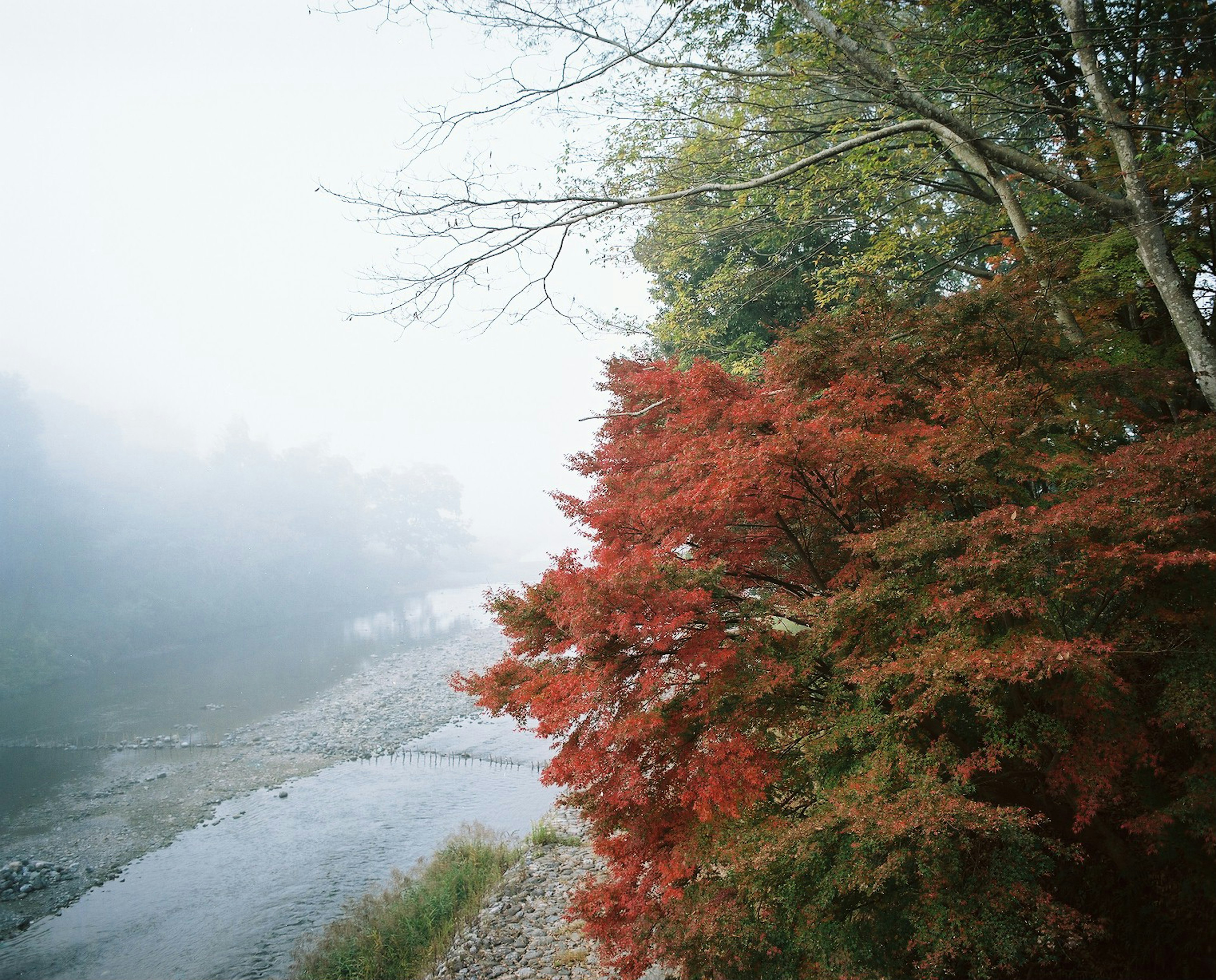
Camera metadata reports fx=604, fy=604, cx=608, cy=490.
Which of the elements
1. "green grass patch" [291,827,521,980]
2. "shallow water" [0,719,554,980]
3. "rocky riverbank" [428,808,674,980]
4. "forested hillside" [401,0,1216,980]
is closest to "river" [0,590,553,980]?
"shallow water" [0,719,554,980]

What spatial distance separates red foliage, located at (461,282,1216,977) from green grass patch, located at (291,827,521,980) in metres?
3.80

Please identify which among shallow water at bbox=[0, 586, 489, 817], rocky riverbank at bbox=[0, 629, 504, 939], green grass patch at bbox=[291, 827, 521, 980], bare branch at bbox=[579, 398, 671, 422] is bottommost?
green grass patch at bbox=[291, 827, 521, 980]

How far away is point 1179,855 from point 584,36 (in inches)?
273

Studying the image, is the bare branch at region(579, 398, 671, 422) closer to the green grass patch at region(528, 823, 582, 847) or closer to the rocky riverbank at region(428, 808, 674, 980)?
the rocky riverbank at region(428, 808, 674, 980)

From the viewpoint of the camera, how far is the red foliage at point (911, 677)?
3.21m

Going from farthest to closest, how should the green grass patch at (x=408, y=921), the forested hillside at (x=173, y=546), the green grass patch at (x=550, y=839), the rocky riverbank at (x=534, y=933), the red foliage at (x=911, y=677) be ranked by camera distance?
the forested hillside at (x=173, y=546) → the green grass patch at (x=550, y=839) → the green grass patch at (x=408, y=921) → the rocky riverbank at (x=534, y=933) → the red foliage at (x=911, y=677)

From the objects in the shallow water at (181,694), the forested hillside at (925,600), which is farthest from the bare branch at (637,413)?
the shallow water at (181,694)

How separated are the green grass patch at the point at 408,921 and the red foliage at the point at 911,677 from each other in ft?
12.5

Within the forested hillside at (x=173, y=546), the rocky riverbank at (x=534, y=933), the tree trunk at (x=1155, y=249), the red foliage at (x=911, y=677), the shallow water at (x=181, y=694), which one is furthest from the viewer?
the forested hillside at (x=173, y=546)

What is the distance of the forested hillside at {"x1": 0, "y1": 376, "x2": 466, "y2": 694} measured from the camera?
27031mm

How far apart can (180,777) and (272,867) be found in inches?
204

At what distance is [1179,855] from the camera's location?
3.81 m

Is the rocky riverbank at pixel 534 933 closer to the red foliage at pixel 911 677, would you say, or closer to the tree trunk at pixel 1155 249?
the red foliage at pixel 911 677

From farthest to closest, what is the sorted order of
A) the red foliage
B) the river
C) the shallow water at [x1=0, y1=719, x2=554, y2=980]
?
the river, the shallow water at [x1=0, y1=719, x2=554, y2=980], the red foliage
